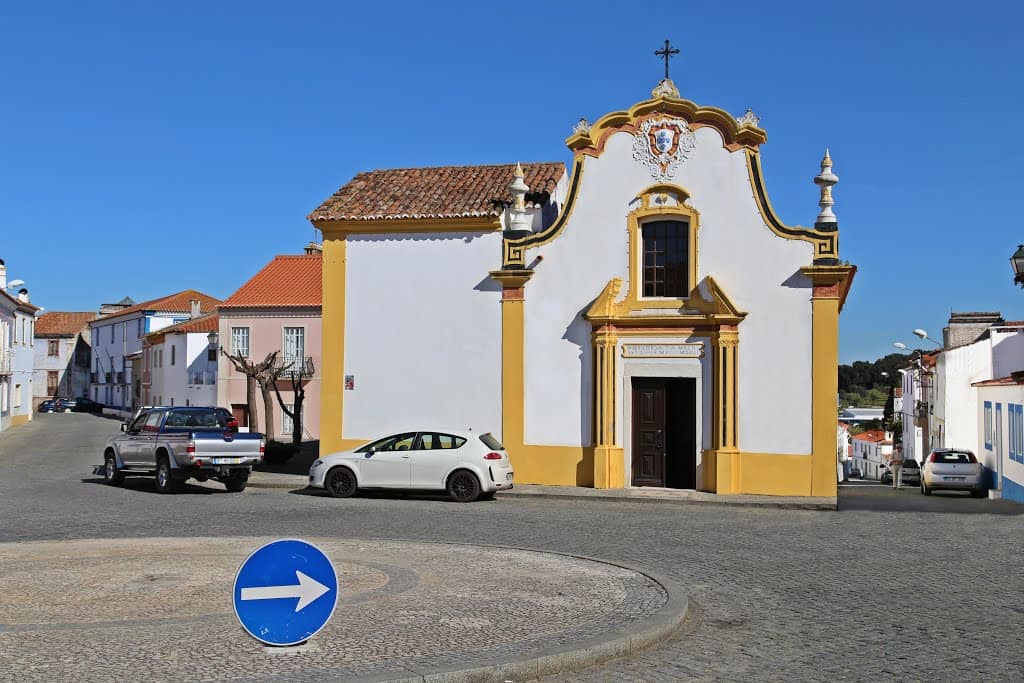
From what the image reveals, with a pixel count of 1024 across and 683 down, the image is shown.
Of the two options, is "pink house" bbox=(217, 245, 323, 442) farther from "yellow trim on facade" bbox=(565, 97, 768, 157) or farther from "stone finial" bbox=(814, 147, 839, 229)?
"stone finial" bbox=(814, 147, 839, 229)

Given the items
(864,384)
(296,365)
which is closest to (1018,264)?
(296,365)

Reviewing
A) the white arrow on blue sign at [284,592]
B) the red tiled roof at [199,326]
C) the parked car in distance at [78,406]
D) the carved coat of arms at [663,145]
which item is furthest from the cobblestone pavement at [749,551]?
the parked car in distance at [78,406]

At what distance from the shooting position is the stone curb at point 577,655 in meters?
6.96

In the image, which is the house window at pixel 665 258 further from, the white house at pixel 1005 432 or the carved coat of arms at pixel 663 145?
the white house at pixel 1005 432

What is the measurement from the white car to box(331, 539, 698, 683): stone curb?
10.4 meters

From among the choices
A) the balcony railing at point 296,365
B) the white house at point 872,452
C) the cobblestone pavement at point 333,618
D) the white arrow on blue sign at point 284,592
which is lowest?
the white house at point 872,452

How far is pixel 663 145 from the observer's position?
2212 cm

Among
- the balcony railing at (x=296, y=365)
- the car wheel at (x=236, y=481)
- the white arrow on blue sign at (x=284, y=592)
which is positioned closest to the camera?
the white arrow on blue sign at (x=284, y=592)

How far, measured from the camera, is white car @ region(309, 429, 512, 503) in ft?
64.7

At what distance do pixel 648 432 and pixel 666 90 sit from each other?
7134 mm

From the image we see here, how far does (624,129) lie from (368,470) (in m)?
8.85

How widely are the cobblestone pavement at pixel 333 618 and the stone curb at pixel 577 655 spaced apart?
11 cm

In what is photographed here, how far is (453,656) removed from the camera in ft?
24.4

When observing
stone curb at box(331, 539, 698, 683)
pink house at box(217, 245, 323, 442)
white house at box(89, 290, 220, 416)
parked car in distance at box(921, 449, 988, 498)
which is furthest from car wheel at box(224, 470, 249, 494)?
white house at box(89, 290, 220, 416)
